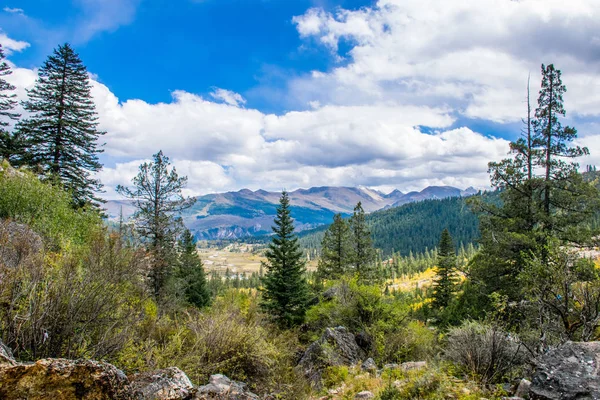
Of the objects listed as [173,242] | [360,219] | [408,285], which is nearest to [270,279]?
[173,242]

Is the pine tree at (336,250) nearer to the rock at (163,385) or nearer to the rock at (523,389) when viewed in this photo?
the rock at (523,389)

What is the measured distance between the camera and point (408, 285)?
398ft

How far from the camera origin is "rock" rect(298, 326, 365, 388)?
1086 centimetres

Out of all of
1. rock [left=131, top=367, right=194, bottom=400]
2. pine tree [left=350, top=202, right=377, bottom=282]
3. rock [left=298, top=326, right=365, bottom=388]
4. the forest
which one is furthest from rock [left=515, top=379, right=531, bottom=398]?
pine tree [left=350, top=202, right=377, bottom=282]

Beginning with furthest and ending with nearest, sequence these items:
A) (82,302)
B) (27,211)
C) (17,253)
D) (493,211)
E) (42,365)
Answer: (493,211), (27,211), (17,253), (82,302), (42,365)

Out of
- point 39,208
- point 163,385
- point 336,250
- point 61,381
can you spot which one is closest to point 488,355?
point 163,385

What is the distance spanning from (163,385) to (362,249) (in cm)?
2837

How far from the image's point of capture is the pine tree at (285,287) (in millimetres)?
25172

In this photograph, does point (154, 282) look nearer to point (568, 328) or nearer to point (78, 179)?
point (78, 179)

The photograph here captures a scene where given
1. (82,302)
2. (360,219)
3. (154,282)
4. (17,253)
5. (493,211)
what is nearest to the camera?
(82,302)

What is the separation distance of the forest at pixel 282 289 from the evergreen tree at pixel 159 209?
10 centimetres

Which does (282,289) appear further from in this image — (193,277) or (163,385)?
(163,385)

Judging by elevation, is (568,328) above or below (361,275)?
above

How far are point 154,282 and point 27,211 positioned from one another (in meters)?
9.79
